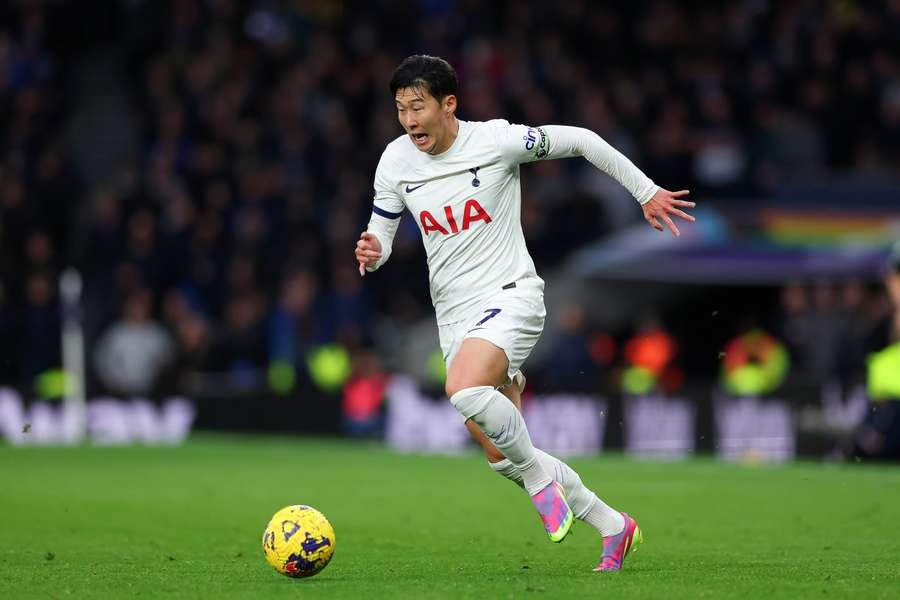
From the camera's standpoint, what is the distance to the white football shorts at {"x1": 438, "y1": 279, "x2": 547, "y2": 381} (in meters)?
7.66

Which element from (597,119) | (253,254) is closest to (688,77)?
(597,119)

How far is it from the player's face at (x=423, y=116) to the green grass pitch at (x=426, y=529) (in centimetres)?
204

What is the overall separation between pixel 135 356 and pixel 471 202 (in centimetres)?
1349

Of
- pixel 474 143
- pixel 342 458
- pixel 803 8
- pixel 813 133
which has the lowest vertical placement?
pixel 342 458

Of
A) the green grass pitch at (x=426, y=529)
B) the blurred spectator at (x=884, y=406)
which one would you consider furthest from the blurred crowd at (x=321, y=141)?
the blurred spectator at (x=884, y=406)

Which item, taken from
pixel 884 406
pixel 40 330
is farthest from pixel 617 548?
pixel 40 330

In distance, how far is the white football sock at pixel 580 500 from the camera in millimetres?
7770

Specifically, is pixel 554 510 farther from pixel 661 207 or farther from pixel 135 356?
pixel 135 356

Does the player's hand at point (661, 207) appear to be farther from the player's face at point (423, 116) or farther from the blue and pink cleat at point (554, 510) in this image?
the blue and pink cleat at point (554, 510)

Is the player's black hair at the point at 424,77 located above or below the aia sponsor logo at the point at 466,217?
above

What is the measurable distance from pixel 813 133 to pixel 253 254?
726cm

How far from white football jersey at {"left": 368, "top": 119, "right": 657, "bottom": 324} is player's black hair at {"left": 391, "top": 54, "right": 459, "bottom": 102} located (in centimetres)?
22

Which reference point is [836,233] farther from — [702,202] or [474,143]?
[474,143]

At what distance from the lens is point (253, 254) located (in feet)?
70.1
